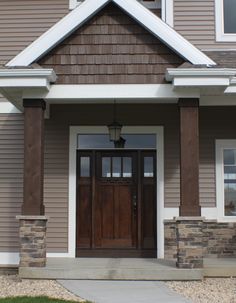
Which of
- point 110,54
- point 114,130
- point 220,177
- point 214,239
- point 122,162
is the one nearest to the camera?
point 110,54

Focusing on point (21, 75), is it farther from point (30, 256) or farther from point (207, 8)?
point (207, 8)

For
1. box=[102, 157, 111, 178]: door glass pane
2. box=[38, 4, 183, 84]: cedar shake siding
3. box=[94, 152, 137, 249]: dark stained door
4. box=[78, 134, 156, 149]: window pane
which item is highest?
box=[38, 4, 183, 84]: cedar shake siding

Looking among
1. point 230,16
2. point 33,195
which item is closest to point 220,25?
point 230,16

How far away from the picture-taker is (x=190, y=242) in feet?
27.7

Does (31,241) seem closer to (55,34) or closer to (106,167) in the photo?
(106,167)

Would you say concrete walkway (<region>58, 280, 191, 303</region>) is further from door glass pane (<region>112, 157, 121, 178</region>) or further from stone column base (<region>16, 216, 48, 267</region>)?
door glass pane (<region>112, 157, 121, 178</region>)

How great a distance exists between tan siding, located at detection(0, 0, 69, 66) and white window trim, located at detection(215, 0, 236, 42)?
316 centimetres

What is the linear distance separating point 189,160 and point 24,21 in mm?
4929

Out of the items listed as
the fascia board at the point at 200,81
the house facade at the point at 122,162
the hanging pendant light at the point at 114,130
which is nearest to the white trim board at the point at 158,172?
the house facade at the point at 122,162

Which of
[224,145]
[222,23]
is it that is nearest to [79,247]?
[224,145]

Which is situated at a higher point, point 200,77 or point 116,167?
point 200,77

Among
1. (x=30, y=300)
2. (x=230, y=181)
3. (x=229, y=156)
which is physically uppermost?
(x=229, y=156)

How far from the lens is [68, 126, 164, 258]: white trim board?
10422mm

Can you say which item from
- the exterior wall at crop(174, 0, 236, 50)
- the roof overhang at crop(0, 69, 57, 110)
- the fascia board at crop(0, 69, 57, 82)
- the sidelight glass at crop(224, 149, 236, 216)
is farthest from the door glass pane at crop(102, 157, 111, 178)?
the exterior wall at crop(174, 0, 236, 50)
